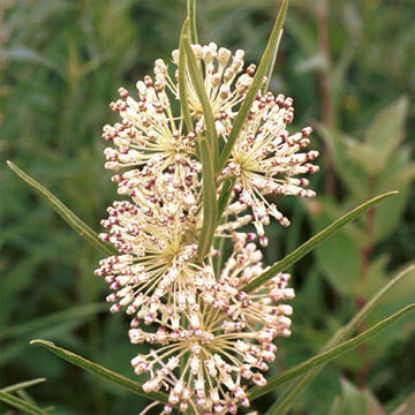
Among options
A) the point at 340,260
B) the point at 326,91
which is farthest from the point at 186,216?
the point at 326,91

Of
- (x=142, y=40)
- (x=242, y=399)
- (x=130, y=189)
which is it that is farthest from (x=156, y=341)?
(x=142, y=40)

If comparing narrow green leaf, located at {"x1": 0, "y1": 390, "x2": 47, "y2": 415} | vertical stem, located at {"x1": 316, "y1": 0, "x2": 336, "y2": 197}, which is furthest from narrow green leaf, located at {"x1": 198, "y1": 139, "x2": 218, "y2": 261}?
vertical stem, located at {"x1": 316, "y1": 0, "x2": 336, "y2": 197}

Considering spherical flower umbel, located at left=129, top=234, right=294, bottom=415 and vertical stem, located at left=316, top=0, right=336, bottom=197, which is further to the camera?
vertical stem, located at left=316, top=0, right=336, bottom=197

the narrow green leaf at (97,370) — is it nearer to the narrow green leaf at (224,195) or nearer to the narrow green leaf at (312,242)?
the narrow green leaf at (312,242)

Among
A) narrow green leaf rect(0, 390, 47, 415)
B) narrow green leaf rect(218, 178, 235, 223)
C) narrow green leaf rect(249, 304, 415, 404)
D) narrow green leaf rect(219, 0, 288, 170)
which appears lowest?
narrow green leaf rect(249, 304, 415, 404)

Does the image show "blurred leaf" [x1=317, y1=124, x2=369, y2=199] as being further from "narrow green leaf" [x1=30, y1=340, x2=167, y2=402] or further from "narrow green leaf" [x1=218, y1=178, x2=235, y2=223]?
"narrow green leaf" [x1=30, y1=340, x2=167, y2=402]

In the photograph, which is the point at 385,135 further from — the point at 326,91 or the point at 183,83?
the point at 183,83

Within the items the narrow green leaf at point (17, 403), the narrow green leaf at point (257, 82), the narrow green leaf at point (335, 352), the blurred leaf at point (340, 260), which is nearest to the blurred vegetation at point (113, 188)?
the blurred leaf at point (340, 260)
